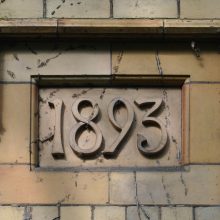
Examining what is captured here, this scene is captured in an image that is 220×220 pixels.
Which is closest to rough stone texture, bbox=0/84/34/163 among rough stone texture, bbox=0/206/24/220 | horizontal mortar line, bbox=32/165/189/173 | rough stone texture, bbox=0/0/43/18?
horizontal mortar line, bbox=32/165/189/173

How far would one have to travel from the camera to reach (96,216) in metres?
3.32

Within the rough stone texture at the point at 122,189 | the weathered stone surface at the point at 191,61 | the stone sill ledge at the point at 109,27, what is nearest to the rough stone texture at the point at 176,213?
the rough stone texture at the point at 122,189

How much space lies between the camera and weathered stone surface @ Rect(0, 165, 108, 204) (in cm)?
333

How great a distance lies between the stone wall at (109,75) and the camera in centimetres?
333

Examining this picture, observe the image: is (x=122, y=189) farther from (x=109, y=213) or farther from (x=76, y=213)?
(x=76, y=213)

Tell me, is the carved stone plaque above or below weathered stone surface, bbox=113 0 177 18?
below

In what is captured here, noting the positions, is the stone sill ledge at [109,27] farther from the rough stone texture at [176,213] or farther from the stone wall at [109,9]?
the rough stone texture at [176,213]

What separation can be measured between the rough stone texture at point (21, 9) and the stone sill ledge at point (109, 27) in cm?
6

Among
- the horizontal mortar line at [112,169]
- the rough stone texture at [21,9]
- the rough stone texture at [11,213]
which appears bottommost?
the rough stone texture at [11,213]

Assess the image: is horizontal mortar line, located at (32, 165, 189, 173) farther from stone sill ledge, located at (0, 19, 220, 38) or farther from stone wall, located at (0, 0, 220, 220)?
stone sill ledge, located at (0, 19, 220, 38)

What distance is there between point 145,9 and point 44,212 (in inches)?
46.2

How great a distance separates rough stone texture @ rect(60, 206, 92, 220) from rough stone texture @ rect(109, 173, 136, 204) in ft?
0.45

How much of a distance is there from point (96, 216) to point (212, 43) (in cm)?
109

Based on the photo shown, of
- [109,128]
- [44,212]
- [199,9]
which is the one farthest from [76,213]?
[199,9]
